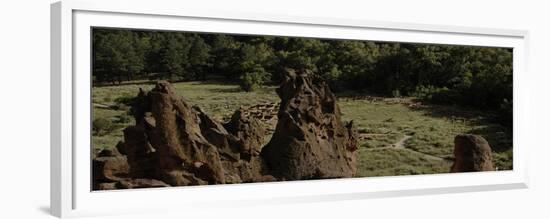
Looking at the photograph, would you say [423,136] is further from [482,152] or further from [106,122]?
[106,122]

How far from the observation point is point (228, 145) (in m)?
8.16

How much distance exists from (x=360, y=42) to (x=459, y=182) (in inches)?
83.5

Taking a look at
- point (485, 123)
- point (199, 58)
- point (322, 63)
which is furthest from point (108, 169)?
point (485, 123)

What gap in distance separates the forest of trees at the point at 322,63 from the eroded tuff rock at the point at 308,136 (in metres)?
0.19

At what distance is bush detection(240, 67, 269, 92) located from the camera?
8258mm

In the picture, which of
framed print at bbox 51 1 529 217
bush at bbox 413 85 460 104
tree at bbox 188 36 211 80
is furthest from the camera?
bush at bbox 413 85 460 104

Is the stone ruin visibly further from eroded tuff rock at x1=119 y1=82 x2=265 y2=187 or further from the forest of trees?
the forest of trees

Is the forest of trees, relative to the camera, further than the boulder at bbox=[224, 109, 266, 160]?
No

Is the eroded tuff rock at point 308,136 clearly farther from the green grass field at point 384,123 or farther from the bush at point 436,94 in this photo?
the bush at point 436,94

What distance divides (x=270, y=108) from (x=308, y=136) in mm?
523

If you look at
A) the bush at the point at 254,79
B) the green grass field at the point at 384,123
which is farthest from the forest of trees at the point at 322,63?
the green grass field at the point at 384,123

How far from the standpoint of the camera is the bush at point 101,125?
24.2ft

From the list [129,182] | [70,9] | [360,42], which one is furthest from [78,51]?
[360,42]

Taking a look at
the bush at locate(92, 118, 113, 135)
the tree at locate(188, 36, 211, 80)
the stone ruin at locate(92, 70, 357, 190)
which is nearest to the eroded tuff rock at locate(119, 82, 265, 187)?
the stone ruin at locate(92, 70, 357, 190)
